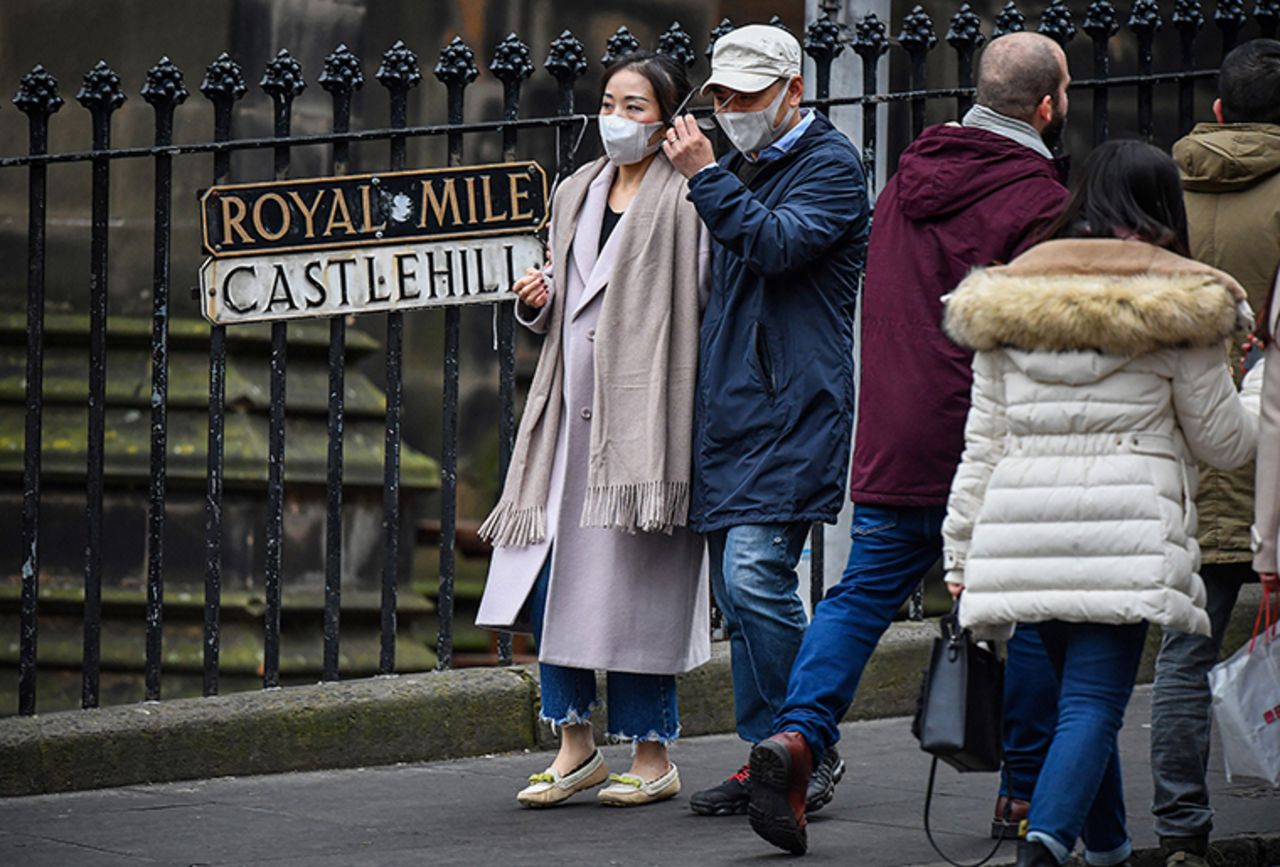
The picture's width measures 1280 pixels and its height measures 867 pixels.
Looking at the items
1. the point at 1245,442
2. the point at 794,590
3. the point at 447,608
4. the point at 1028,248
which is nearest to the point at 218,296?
the point at 447,608

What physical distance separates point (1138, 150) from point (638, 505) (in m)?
1.55

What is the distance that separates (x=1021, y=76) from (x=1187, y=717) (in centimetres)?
147

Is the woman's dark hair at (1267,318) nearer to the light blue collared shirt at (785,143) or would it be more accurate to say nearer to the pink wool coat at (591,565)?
the light blue collared shirt at (785,143)

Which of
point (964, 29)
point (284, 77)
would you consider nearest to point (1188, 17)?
point (964, 29)

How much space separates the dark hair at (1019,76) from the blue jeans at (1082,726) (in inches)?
49.4

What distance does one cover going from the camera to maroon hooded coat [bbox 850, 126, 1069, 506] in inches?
A: 214

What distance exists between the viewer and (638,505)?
5.87m

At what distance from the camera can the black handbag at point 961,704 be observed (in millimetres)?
4973

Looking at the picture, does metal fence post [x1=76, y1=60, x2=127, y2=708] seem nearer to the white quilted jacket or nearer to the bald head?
the bald head

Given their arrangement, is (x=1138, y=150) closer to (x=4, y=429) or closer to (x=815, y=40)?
(x=815, y=40)

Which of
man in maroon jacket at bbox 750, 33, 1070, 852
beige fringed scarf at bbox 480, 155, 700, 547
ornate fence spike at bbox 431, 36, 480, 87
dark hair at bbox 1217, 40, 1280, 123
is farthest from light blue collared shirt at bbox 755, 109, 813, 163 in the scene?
ornate fence spike at bbox 431, 36, 480, 87

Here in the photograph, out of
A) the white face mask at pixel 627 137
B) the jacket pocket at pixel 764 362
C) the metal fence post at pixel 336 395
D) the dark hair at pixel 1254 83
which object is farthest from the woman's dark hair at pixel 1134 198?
the metal fence post at pixel 336 395

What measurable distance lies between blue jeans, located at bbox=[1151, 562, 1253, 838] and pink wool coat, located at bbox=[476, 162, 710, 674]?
121 centimetres

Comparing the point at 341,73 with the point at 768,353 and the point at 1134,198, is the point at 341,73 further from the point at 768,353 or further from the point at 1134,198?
the point at 1134,198
